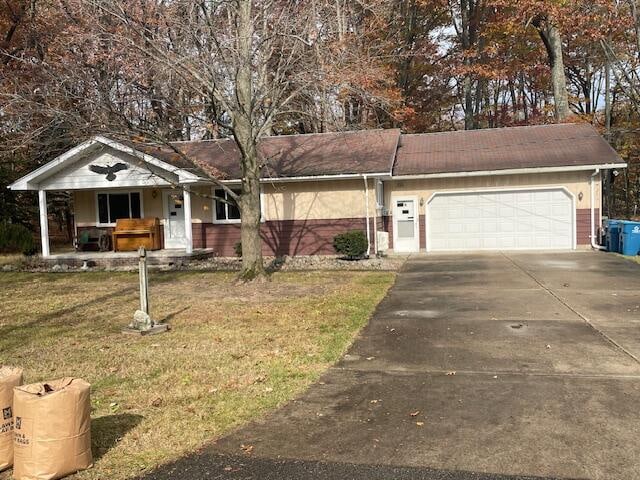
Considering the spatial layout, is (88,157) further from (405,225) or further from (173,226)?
(405,225)

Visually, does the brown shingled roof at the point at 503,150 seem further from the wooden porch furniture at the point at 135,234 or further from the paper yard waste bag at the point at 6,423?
the paper yard waste bag at the point at 6,423

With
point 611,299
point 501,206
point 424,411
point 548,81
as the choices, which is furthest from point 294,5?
point 548,81

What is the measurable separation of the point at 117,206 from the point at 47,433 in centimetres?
1804

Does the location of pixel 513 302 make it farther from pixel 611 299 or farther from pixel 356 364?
pixel 356 364

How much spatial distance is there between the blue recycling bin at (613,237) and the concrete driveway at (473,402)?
857cm

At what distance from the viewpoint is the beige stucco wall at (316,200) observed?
18.2m

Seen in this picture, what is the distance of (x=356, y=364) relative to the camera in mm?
6051

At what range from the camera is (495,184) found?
741 inches

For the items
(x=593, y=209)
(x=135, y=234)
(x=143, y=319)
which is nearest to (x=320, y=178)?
(x=135, y=234)

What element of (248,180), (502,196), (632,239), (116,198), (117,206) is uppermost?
(116,198)

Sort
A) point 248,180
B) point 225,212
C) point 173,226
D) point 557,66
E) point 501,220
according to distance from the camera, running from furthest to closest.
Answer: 1. point 557,66
2. point 173,226
3. point 225,212
4. point 501,220
5. point 248,180

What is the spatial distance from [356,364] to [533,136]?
17.8 metres

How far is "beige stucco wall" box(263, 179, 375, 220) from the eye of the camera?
1825cm

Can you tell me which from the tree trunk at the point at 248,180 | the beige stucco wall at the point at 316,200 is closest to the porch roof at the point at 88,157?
the beige stucco wall at the point at 316,200
